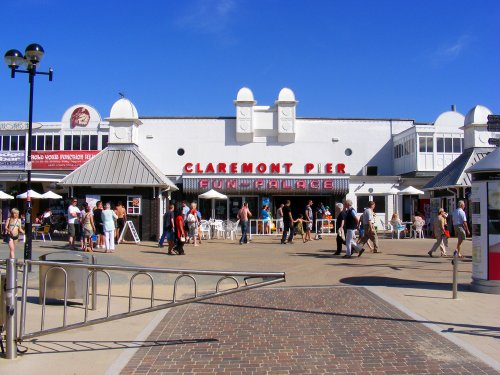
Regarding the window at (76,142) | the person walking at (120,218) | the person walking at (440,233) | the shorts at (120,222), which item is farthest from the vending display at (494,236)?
the window at (76,142)

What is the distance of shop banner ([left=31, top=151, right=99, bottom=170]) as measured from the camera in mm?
35719

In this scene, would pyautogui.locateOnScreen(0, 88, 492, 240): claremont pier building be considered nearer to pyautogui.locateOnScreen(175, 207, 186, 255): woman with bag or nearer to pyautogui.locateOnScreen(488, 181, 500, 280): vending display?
pyautogui.locateOnScreen(175, 207, 186, 255): woman with bag

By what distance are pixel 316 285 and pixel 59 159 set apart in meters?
29.3

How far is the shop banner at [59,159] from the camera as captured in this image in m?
35.7

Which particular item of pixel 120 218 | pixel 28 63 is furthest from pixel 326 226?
pixel 28 63

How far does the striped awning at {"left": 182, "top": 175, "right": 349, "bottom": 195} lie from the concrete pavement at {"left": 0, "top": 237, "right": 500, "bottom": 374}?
9.15m

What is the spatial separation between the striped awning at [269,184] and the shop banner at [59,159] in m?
10.6

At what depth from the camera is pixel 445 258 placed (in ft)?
50.9

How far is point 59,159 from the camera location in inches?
1411

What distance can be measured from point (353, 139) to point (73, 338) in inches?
1098

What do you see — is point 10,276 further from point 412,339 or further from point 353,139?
point 353,139

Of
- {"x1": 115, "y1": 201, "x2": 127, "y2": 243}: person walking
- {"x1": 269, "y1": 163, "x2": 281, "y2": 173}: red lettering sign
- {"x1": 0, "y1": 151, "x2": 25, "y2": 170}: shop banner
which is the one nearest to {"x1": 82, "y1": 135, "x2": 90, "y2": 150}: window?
{"x1": 0, "y1": 151, "x2": 25, "y2": 170}: shop banner

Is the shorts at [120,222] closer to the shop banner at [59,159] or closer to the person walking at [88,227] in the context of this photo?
the person walking at [88,227]

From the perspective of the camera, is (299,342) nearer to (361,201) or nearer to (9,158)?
(361,201)
